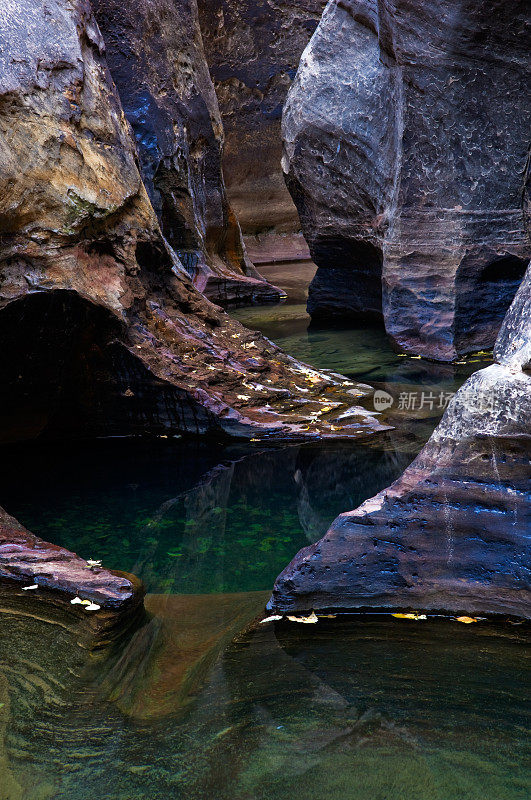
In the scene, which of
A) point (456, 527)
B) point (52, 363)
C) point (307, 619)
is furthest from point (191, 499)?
point (456, 527)

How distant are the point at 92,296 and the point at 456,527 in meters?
2.52

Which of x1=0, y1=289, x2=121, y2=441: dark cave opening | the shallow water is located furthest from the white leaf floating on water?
x1=0, y1=289, x2=121, y2=441: dark cave opening

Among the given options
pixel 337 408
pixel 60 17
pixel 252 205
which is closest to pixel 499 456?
pixel 337 408

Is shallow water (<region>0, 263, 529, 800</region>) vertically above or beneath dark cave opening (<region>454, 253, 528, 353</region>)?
beneath

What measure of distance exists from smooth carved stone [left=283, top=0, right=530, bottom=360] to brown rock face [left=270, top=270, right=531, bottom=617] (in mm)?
3057

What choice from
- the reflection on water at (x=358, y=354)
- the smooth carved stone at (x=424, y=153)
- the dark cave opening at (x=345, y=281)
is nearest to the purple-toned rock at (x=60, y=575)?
the reflection on water at (x=358, y=354)

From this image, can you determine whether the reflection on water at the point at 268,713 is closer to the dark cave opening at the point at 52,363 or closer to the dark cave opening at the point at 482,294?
the dark cave opening at the point at 52,363

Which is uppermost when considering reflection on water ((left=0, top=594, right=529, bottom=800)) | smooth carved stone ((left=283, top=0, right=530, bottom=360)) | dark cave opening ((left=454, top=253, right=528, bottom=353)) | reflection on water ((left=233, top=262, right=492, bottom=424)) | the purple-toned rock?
smooth carved stone ((left=283, top=0, right=530, bottom=360))

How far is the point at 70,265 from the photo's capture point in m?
4.27

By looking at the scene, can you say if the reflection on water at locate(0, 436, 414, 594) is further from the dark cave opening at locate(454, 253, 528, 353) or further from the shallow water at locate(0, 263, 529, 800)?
the dark cave opening at locate(454, 253, 528, 353)

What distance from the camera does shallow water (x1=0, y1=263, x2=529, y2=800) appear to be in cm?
182

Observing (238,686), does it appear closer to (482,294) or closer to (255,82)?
(482,294)

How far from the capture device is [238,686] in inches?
87.4

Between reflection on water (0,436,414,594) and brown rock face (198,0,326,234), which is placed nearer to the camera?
reflection on water (0,436,414,594)
